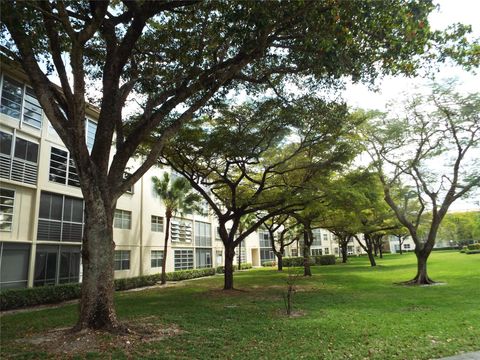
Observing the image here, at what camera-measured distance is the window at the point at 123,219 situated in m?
24.4

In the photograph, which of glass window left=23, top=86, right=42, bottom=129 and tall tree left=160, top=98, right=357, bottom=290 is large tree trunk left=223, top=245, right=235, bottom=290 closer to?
tall tree left=160, top=98, right=357, bottom=290

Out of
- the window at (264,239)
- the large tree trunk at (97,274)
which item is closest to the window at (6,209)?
the large tree trunk at (97,274)

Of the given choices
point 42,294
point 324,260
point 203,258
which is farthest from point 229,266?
point 324,260

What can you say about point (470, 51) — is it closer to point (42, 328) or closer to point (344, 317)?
point (344, 317)

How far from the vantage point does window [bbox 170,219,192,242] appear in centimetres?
3153

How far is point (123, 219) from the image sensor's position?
81.9 feet

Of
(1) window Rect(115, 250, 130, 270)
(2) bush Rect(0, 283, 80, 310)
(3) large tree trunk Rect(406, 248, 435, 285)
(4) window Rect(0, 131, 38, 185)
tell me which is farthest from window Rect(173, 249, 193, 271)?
(3) large tree trunk Rect(406, 248, 435, 285)

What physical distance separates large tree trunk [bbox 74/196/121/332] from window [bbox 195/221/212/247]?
2766cm

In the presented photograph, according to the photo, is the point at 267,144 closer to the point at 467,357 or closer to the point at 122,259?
the point at 467,357

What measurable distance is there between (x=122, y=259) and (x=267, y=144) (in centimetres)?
1383

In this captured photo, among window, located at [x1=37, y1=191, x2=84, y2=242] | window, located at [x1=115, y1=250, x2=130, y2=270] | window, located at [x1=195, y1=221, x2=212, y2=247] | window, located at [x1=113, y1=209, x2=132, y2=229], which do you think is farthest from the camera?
window, located at [x1=195, y1=221, x2=212, y2=247]

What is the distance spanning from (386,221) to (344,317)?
1067 inches

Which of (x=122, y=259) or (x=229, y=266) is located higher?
(x=122, y=259)

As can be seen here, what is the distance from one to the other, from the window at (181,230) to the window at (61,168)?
1242 centimetres
